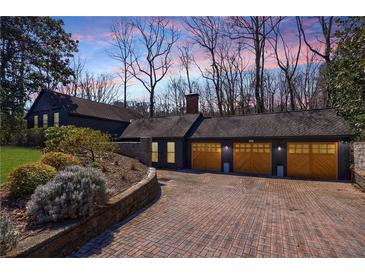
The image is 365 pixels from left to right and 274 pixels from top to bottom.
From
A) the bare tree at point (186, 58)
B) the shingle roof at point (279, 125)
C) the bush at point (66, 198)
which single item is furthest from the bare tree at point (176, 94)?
the bush at point (66, 198)

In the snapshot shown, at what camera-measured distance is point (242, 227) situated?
4.76 m

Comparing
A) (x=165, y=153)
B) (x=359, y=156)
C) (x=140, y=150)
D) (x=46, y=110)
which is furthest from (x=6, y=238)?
(x=46, y=110)

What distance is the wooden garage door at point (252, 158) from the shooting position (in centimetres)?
1241

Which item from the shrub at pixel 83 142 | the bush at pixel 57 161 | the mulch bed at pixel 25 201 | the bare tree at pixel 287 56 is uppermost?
Answer: the bare tree at pixel 287 56

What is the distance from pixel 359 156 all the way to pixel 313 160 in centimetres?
214

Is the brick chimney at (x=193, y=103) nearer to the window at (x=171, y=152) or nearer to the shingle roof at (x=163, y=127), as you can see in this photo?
the shingle roof at (x=163, y=127)

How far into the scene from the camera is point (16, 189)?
15.3ft

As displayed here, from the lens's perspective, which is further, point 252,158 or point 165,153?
point 165,153

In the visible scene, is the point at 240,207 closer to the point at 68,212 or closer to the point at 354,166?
the point at 68,212

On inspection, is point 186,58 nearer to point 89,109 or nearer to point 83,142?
point 89,109

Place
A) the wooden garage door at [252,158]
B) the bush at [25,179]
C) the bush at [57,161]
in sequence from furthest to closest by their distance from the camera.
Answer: the wooden garage door at [252,158]
the bush at [57,161]
the bush at [25,179]

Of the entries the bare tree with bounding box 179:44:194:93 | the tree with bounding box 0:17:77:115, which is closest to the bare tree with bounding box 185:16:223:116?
the bare tree with bounding box 179:44:194:93

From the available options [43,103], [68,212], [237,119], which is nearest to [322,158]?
[237,119]
